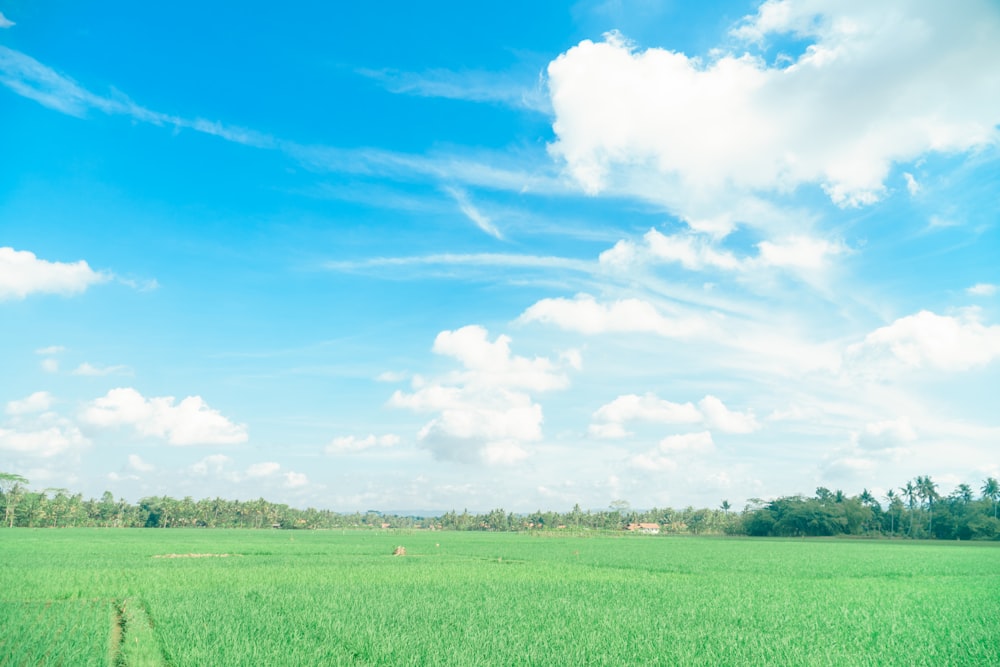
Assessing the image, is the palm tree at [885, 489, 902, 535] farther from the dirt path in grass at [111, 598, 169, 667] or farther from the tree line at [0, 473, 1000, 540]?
the dirt path in grass at [111, 598, 169, 667]

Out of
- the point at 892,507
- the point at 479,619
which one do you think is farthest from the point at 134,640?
the point at 892,507

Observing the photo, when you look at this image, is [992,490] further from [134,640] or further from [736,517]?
[134,640]

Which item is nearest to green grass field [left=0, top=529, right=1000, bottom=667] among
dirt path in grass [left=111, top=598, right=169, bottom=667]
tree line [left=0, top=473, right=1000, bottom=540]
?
dirt path in grass [left=111, top=598, right=169, bottom=667]

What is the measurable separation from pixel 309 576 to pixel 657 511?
151m

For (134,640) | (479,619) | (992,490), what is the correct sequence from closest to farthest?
1. (134,640)
2. (479,619)
3. (992,490)

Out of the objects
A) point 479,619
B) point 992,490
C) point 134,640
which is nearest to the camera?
point 134,640

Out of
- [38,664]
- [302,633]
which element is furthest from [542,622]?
[38,664]

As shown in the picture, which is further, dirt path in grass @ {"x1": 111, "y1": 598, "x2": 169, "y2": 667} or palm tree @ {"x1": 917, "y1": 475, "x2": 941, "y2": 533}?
palm tree @ {"x1": 917, "y1": 475, "x2": 941, "y2": 533}

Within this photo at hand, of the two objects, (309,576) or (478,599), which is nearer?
(478,599)

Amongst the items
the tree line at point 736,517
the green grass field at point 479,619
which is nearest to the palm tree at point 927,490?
the tree line at point 736,517

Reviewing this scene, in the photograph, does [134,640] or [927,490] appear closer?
[134,640]

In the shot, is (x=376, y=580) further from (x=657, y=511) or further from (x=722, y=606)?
(x=657, y=511)

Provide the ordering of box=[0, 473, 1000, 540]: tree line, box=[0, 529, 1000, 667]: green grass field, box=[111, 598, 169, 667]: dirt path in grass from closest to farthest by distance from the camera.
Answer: box=[111, 598, 169, 667]: dirt path in grass < box=[0, 529, 1000, 667]: green grass field < box=[0, 473, 1000, 540]: tree line

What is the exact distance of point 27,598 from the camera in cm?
1803
